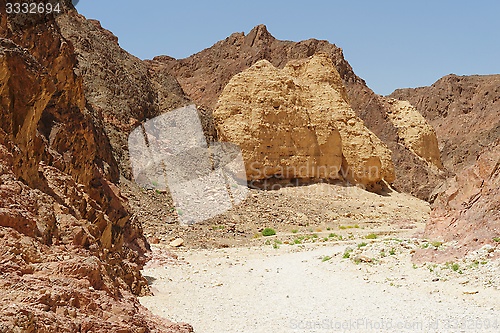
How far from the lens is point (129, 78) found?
105ft

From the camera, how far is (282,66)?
1759 inches

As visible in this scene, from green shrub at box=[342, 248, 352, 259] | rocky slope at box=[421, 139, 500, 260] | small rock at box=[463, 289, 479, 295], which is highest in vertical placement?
rocky slope at box=[421, 139, 500, 260]

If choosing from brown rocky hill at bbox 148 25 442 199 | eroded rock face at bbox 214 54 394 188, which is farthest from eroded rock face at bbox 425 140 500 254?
brown rocky hill at bbox 148 25 442 199

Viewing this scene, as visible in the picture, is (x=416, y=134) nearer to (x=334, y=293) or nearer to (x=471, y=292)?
(x=334, y=293)

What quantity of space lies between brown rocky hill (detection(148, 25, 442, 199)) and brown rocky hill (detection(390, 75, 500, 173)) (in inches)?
947

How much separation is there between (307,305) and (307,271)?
12.1ft

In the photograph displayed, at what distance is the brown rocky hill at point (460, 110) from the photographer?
68812mm

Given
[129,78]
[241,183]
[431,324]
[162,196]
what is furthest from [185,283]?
[129,78]

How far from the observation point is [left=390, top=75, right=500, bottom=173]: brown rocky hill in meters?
68.8

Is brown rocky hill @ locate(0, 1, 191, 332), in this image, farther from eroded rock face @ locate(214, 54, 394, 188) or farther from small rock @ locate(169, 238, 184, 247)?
eroded rock face @ locate(214, 54, 394, 188)

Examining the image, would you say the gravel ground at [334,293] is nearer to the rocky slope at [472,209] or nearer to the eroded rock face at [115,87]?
the rocky slope at [472,209]

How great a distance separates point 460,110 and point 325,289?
258 feet

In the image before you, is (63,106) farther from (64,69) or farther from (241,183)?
(241,183)

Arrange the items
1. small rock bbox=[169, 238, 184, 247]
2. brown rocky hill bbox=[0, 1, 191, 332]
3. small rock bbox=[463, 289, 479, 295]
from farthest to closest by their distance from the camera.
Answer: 1. small rock bbox=[169, 238, 184, 247]
2. small rock bbox=[463, 289, 479, 295]
3. brown rocky hill bbox=[0, 1, 191, 332]
